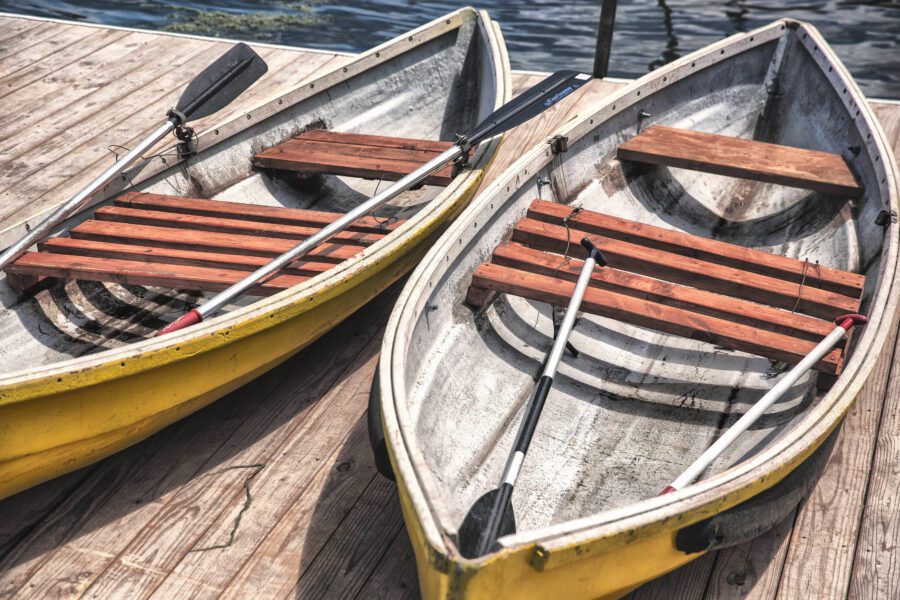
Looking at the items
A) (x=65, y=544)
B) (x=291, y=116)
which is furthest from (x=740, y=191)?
(x=65, y=544)

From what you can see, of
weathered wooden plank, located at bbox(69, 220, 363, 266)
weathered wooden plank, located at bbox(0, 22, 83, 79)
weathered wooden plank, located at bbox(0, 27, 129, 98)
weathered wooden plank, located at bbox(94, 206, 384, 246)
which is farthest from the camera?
weathered wooden plank, located at bbox(0, 22, 83, 79)

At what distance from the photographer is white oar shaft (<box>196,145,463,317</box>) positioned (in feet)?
10.7

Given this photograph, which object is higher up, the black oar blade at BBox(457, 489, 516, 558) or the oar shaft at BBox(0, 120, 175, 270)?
the oar shaft at BBox(0, 120, 175, 270)

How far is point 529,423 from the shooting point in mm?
2594

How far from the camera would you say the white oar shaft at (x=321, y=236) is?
326cm

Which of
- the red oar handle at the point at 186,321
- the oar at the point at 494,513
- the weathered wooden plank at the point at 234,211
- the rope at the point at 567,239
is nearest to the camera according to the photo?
the oar at the point at 494,513

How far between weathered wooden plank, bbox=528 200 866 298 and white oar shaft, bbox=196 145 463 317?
490 millimetres

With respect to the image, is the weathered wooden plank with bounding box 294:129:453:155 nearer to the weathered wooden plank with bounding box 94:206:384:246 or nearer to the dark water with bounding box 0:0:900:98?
the weathered wooden plank with bounding box 94:206:384:246

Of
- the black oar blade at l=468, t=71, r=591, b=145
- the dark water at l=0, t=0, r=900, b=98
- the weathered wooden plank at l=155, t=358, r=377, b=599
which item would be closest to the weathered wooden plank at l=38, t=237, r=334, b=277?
the weathered wooden plank at l=155, t=358, r=377, b=599

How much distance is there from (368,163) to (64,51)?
3856 mm

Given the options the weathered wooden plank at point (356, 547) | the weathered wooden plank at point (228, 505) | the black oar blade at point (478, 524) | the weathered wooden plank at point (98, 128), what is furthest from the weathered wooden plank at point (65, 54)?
the black oar blade at point (478, 524)

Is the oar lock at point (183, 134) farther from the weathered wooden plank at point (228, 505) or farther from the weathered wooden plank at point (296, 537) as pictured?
the weathered wooden plank at point (296, 537)

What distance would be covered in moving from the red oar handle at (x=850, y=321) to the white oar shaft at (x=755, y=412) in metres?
0.02

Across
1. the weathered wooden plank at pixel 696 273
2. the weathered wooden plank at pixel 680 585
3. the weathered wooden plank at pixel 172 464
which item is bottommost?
the weathered wooden plank at pixel 680 585
